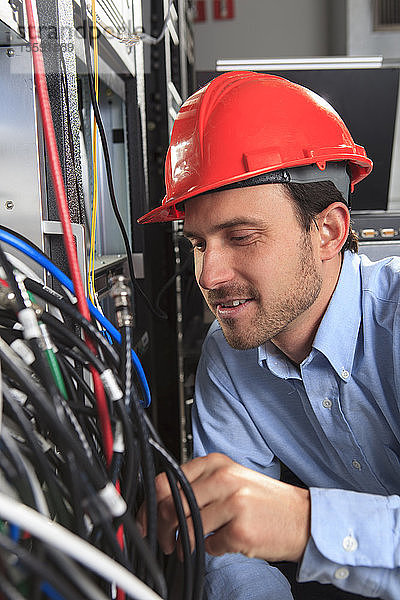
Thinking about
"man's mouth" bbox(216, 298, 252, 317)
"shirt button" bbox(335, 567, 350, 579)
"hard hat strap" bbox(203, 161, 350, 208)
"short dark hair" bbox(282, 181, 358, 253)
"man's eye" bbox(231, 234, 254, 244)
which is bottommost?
"shirt button" bbox(335, 567, 350, 579)

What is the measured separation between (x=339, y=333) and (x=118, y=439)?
0.65 meters

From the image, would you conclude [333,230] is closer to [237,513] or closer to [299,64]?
[237,513]

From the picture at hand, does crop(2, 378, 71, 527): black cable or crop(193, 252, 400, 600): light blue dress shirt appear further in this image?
crop(193, 252, 400, 600): light blue dress shirt

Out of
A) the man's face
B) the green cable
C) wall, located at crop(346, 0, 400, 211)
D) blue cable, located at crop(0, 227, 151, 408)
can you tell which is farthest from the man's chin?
wall, located at crop(346, 0, 400, 211)

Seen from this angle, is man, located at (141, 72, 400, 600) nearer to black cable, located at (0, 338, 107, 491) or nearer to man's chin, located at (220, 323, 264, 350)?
man's chin, located at (220, 323, 264, 350)

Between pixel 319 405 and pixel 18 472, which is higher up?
pixel 18 472

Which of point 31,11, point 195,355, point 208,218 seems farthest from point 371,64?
point 31,11

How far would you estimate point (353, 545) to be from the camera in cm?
72

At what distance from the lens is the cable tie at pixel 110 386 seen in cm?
55

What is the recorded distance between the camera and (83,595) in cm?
43

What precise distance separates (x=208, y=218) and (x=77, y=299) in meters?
0.43

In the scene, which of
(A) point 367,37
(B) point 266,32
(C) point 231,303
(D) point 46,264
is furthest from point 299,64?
(B) point 266,32

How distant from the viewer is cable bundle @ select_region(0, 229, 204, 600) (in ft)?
1.30

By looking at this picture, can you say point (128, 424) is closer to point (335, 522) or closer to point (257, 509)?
point (257, 509)
